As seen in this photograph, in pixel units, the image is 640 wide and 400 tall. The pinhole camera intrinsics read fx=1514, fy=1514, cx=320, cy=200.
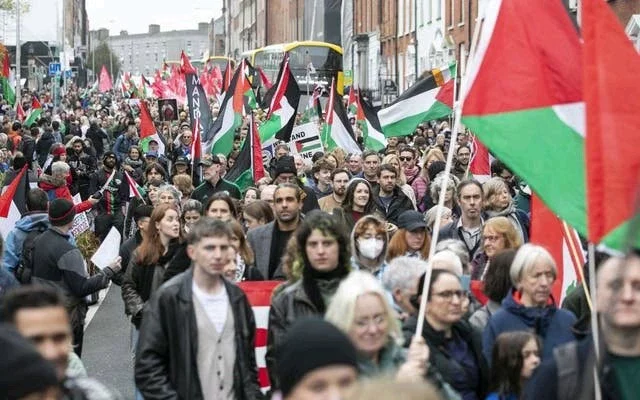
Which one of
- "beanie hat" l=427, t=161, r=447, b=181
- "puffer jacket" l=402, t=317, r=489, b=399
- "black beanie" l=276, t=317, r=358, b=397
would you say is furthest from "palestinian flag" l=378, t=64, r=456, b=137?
"black beanie" l=276, t=317, r=358, b=397

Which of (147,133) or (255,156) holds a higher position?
(147,133)

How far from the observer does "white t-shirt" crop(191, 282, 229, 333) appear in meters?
6.25

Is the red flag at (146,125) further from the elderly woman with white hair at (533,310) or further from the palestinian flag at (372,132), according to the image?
the elderly woman with white hair at (533,310)

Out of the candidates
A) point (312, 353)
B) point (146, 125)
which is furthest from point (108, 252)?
point (146, 125)

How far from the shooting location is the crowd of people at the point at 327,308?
13.5 ft

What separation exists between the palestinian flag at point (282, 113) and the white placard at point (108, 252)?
9502mm

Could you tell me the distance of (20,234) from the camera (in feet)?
32.1

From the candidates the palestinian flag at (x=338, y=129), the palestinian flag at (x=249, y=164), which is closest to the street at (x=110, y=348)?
the palestinian flag at (x=249, y=164)

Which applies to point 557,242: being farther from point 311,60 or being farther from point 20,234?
point 311,60

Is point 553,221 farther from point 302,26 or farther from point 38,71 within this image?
point 302,26

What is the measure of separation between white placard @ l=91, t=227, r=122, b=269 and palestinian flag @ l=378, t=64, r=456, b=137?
7133 millimetres

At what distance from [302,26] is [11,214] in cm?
7789

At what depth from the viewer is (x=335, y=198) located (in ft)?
40.7

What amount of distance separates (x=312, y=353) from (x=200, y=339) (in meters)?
2.30
